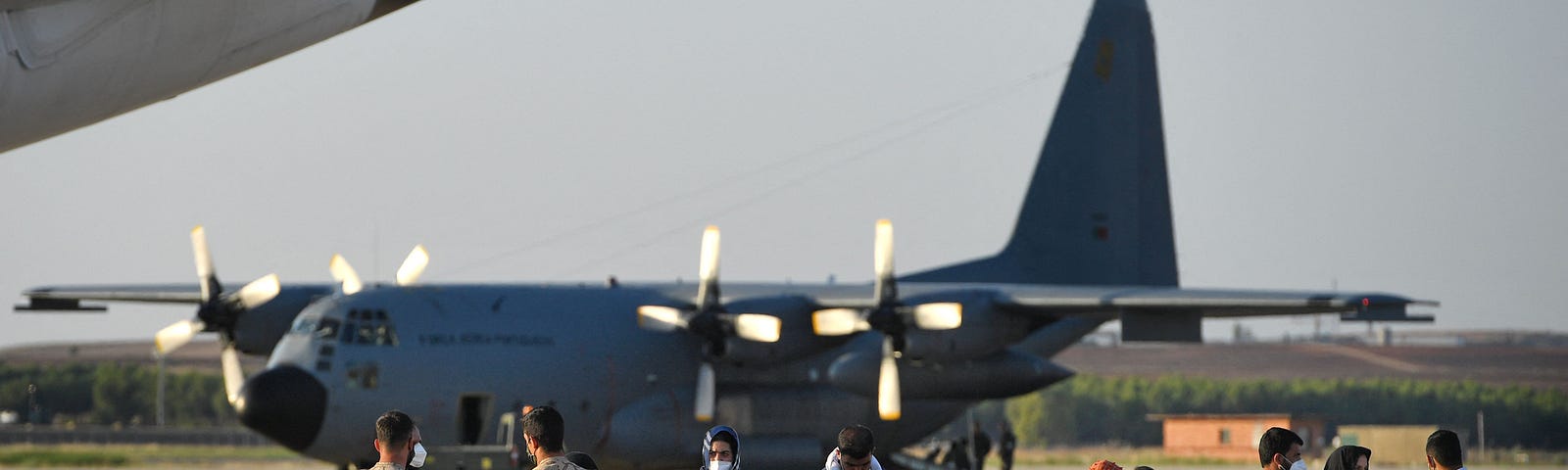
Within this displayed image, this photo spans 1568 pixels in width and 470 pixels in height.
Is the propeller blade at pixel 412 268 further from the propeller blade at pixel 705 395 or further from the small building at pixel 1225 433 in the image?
the small building at pixel 1225 433

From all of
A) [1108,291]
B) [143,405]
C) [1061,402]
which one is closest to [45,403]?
[143,405]

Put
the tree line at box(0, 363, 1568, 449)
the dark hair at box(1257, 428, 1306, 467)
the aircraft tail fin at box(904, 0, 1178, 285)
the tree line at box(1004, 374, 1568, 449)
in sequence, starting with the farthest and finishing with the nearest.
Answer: the tree line at box(1004, 374, 1568, 449) < the tree line at box(0, 363, 1568, 449) < the aircraft tail fin at box(904, 0, 1178, 285) < the dark hair at box(1257, 428, 1306, 467)

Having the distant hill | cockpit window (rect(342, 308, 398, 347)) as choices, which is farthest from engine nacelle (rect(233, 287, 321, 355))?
the distant hill

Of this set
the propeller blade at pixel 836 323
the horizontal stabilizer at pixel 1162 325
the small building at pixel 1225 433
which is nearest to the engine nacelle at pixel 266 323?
the propeller blade at pixel 836 323

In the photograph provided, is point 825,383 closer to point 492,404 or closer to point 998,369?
point 998,369

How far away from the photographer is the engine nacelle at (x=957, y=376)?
21.5 m

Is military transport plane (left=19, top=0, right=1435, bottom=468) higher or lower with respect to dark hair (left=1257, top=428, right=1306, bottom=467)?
higher

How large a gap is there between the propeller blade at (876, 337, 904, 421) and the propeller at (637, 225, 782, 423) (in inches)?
48.1

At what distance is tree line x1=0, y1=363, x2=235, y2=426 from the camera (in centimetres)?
4659

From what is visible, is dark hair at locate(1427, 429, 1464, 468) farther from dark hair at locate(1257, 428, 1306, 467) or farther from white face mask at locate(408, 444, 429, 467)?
white face mask at locate(408, 444, 429, 467)

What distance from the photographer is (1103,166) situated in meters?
27.1

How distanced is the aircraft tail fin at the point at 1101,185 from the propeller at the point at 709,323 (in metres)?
5.14

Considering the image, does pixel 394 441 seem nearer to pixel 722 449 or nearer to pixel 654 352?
pixel 722 449

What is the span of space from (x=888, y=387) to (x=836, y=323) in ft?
3.05
